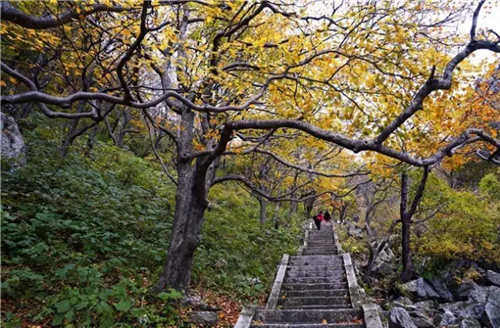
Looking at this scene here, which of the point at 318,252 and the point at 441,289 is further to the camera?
the point at 318,252

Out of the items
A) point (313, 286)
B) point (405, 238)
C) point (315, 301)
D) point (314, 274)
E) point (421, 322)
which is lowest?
point (421, 322)

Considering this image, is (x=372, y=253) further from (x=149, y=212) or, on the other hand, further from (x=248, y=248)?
(x=149, y=212)

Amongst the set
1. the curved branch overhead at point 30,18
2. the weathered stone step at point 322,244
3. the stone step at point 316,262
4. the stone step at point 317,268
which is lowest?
the stone step at point 317,268

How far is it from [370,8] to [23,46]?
32.0 feet

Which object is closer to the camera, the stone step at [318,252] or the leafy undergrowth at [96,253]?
the leafy undergrowth at [96,253]

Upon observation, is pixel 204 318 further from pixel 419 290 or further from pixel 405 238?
pixel 405 238

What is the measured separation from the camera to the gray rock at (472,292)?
1187 cm

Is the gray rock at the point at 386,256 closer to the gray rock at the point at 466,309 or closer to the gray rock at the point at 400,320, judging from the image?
the gray rock at the point at 466,309

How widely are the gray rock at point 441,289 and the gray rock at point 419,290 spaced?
0.21 m

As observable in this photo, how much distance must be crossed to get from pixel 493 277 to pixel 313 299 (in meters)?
8.91

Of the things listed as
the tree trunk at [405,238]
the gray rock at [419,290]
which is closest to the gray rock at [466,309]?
the gray rock at [419,290]

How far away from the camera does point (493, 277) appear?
13000 mm

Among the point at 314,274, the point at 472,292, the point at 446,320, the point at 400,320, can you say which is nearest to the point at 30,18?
the point at 400,320

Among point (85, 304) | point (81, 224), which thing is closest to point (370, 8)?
point (85, 304)
